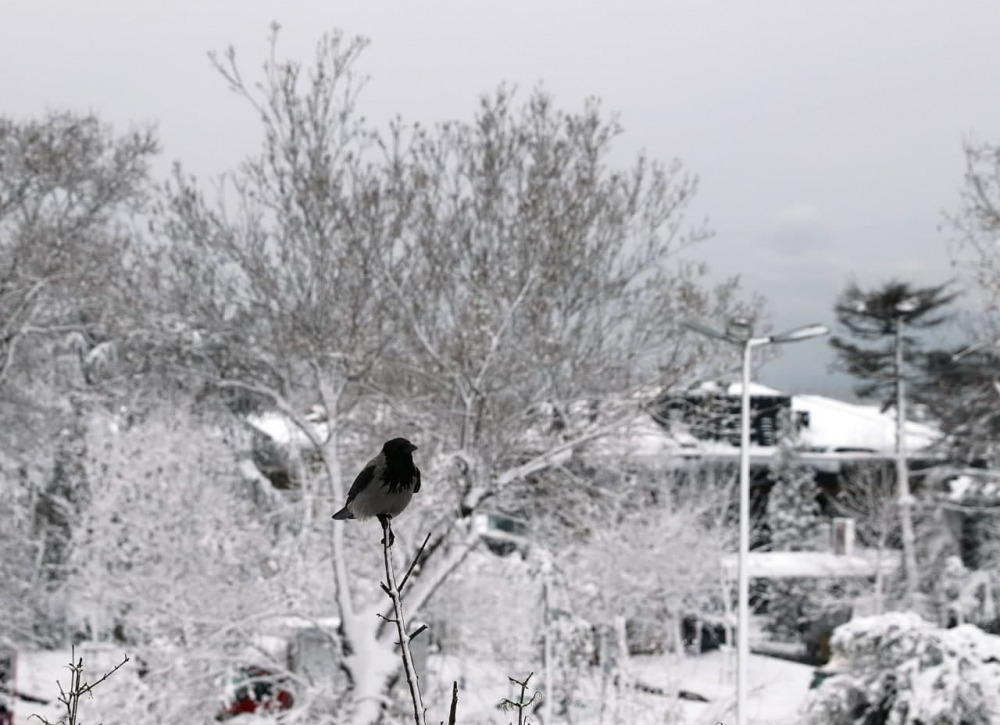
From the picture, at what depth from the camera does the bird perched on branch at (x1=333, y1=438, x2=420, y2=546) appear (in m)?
1.27

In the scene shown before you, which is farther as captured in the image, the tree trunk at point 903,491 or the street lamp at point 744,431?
the tree trunk at point 903,491

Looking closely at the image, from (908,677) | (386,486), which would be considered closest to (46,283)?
(908,677)

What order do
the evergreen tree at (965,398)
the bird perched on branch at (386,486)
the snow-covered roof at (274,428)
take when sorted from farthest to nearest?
the evergreen tree at (965,398)
the snow-covered roof at (274,428)
the bird perched on branch at (386,486)

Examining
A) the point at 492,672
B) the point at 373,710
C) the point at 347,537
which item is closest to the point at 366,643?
the point at 373,710

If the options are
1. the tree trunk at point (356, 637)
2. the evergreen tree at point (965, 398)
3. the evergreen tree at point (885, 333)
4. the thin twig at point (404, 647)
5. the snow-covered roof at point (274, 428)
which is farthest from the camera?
the evergreen tree at point (885, 333)

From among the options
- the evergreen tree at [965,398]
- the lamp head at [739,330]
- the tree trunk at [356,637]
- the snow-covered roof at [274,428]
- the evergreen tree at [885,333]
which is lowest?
the tree trunk at [356,637]

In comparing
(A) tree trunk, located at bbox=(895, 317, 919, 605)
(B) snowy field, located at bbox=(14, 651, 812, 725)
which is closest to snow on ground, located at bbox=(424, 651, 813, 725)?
(B) snowy field, located at bbox=(14, 651, 812, 725)

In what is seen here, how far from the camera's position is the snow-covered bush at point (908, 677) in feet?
36.0

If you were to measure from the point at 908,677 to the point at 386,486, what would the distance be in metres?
11.3

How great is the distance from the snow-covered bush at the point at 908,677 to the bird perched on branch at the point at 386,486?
1089 centimetres

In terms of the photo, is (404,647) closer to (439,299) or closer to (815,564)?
(439,299)

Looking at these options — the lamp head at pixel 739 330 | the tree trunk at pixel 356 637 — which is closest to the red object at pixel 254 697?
the tree trunk at pixel 356 637

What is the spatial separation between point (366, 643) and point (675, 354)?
4.44 metres

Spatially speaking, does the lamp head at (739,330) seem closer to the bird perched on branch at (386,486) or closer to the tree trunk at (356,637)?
the tree trunk at (356,637)
